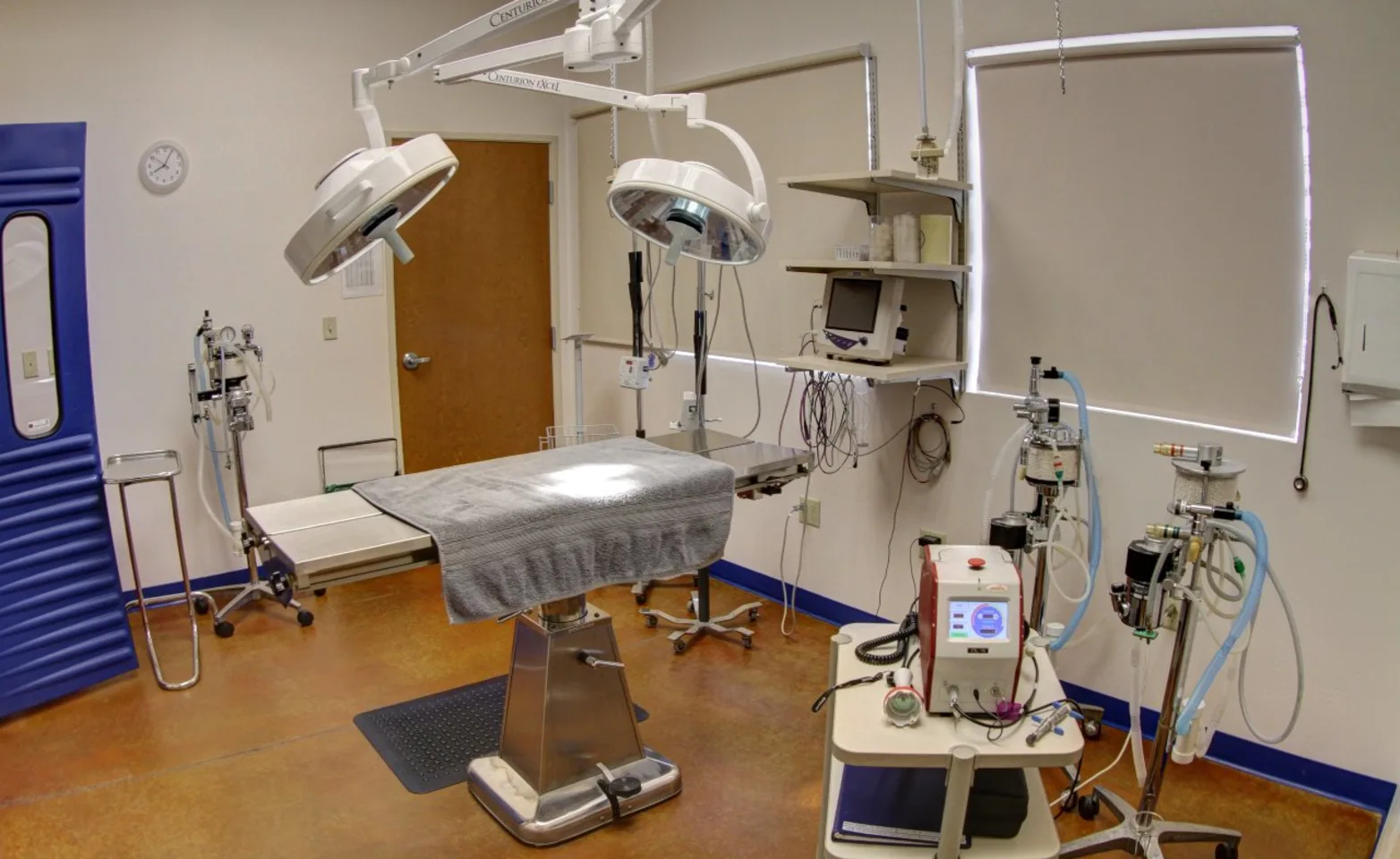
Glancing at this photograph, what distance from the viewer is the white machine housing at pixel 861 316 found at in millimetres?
3244

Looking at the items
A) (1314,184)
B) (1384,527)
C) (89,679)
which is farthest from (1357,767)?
(89,679)

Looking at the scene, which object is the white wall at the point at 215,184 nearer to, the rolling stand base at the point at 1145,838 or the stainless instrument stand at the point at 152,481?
the stainless instrument stand at the point at 152,481

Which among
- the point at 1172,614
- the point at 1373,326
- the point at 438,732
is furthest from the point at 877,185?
the point at 438,732

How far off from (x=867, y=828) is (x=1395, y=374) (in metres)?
1.73

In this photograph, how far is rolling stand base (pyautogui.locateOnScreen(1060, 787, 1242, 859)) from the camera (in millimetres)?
2486

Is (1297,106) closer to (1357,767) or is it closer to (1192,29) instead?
(1192,29)

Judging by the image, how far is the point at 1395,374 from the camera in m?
2.47

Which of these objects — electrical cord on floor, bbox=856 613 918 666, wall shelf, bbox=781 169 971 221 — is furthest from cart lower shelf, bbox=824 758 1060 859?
wall shelf, bbox=781 169 971 221

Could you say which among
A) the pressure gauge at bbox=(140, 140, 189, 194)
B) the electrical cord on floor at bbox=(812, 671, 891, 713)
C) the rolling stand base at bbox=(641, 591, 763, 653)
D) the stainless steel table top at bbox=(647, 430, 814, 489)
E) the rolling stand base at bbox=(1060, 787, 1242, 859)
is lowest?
the rolling stand base at bbox=(1060, 787, 1242, 859)

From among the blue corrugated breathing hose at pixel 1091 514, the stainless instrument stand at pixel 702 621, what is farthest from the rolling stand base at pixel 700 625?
the blue corrugated breathing hose at pixel 1091 514

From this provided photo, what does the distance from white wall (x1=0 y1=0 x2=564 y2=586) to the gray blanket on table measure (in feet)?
6.80

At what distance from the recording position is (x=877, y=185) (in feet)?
10.8

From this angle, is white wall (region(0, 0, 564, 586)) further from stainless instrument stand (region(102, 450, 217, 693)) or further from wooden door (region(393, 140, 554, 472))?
stainless instrument stand (region(102, 450, 217, 693))

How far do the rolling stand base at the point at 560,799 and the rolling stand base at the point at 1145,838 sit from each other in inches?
42.4
